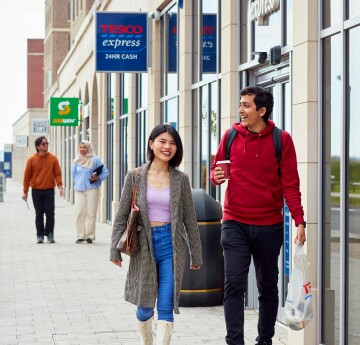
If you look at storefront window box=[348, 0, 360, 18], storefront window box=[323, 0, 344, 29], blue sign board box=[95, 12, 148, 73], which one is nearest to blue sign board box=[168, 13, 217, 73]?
blue sign board box=[95, 12, 148, 73]

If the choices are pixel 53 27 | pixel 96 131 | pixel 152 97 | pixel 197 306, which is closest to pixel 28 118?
pixel 53 27

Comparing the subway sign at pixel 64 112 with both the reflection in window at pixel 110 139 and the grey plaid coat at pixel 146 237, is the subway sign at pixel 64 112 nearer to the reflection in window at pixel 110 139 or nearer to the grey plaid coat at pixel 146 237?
the reflection in window at pixel 110 139

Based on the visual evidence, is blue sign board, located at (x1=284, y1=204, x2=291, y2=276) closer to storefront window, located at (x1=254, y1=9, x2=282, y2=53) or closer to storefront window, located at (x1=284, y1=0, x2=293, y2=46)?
storefront window, located at (x1=284, y1=0, x2=293, y2=46)

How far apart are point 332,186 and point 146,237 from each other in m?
1.65

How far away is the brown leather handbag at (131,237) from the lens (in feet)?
22.0

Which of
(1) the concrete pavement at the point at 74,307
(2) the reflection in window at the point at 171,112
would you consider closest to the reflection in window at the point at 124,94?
(2) the reflection in window at the point at 171,112

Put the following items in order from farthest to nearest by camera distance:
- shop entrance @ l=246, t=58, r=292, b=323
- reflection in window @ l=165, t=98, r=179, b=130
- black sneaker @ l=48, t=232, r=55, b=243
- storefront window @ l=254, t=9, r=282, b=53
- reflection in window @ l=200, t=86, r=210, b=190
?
1. black sneaker @ l=48, t=232, r=55, b=243
2. reflection in window @ l=165, t=98, r=179, b=130
3. reflection in window @ l=200, t=86, r=210, b=190
4. storefront window @ l=254, t=9, r=282, b=53
5. shop entrance @ l=246, t=58, r=292, b=323

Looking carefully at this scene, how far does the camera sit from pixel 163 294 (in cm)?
681

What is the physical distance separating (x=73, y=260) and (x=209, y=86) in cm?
409

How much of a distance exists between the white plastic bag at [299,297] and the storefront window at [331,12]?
6.13 feet

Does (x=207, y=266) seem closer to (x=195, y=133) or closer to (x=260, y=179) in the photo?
(x=260, y=179)

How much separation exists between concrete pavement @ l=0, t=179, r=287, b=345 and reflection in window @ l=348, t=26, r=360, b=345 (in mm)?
1129

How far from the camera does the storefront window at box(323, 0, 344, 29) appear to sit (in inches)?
298


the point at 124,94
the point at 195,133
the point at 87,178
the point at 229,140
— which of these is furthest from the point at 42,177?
the point at 229,140
